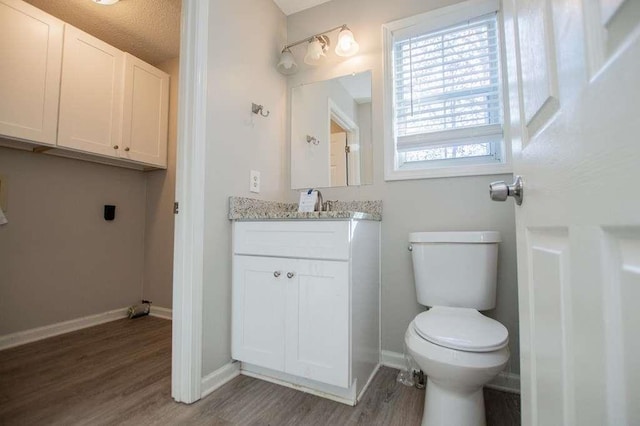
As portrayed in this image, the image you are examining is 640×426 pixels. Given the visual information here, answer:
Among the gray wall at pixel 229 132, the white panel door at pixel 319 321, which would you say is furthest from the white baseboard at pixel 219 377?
the white panel door at pixel 319 321

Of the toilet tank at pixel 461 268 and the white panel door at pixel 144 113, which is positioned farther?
the white panel door at pixel 144 113

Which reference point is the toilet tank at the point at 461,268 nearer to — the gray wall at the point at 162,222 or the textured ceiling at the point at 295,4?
the textured ceiling at the point at 295,4

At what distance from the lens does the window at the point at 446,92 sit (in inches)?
61.3

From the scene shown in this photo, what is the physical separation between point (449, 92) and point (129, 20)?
7.91 ft

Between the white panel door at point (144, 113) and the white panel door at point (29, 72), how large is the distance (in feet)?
1.47

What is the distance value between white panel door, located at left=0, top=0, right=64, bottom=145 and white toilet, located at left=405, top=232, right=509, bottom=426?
246 cm

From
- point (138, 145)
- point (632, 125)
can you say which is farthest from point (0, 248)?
point (632, 125)

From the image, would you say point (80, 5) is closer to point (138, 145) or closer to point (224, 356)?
point (138, 145)

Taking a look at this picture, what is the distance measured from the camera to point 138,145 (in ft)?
7.86

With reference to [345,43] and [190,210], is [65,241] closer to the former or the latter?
[190,210]

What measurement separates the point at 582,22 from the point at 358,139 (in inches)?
59.6

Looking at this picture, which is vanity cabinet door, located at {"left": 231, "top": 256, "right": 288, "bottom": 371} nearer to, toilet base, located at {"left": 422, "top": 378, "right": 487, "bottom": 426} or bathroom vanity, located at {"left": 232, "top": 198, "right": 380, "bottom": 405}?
bathroom vanity, located at {"left": 232, "top": 198, "right": 380, "bottom": 405}

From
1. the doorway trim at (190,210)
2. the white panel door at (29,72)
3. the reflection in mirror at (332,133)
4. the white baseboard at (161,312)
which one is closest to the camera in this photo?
the doorway trim at (190,210)

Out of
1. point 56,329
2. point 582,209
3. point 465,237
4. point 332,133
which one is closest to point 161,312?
point 56,329
